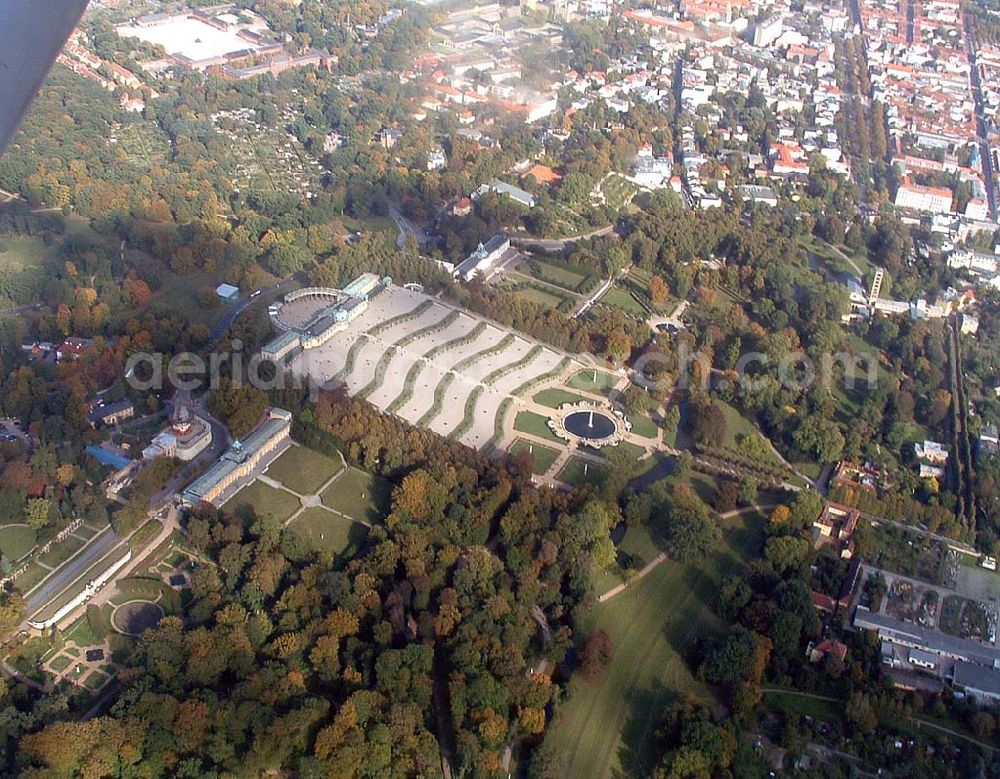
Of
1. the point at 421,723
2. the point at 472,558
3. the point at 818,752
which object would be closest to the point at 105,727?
the point at 421,723

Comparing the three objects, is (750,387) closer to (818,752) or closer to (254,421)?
(818,752)

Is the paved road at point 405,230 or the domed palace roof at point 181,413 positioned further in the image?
the paved road at point 405,230

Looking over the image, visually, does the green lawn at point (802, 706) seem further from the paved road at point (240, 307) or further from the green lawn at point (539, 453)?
the paved road at point (240, 307)

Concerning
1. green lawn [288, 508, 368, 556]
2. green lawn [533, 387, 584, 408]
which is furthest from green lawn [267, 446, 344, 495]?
green lawn [533, 387, 584, 408]

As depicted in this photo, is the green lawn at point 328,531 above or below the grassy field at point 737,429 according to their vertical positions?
above

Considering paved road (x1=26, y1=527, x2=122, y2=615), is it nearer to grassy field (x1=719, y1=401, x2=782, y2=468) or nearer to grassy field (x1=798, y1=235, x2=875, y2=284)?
grassy field (x1=719, y1=401, x2=782, y2=468)

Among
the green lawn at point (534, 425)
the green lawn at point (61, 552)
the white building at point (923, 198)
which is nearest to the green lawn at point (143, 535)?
the green lawn at point (61, 552)

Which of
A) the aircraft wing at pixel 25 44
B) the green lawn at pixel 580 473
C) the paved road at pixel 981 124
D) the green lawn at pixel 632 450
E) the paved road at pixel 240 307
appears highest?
the aircraft wing at pixel 25 44
